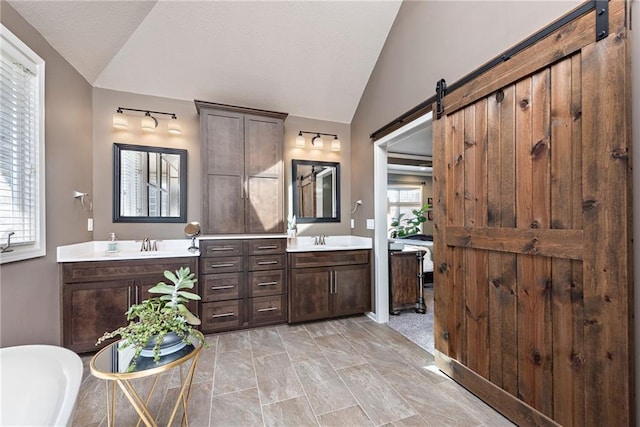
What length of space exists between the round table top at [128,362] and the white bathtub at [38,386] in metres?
0.12

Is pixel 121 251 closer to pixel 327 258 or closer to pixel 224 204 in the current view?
pixel 224 204

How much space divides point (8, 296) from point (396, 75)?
3.74m

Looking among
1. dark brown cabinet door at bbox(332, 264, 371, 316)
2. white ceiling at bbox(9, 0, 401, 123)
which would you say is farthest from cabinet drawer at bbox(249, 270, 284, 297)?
white ceiling at bbox(9, 0, 401, 123)

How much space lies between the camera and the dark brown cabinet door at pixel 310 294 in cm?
304

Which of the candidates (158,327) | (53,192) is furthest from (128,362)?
(53,192)

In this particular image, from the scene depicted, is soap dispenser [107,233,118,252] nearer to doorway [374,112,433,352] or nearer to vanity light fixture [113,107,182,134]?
vanity light fixture [113,107,182,134]

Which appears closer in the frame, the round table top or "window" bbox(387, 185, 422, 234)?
the round table top

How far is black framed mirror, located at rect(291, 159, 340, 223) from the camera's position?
3.64m

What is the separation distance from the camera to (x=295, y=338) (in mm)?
2754

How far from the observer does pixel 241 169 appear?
121 inches

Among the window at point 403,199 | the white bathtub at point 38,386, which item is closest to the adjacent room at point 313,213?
the white bathtub at point 38,386

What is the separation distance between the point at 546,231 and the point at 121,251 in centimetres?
375

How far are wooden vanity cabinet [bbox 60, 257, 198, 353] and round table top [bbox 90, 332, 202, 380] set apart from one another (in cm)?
132

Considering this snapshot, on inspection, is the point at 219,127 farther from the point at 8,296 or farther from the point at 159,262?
the point at 8,296
